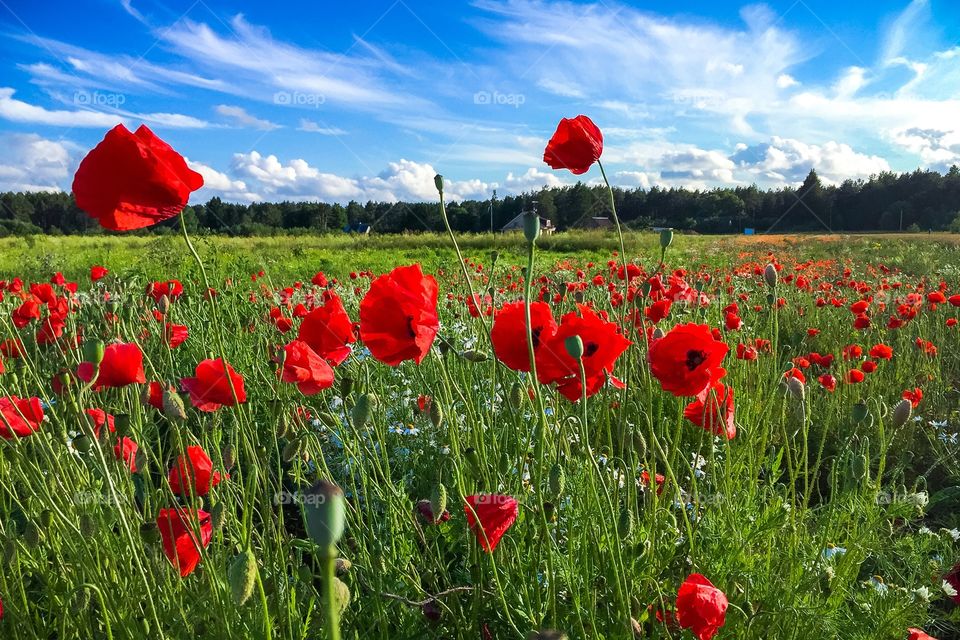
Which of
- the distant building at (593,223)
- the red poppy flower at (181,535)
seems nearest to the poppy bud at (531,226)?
the red poppy flower at (181,535)

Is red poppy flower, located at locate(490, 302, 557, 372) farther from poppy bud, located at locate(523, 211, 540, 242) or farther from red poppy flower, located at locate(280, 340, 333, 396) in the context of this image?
red poppy flower, located at locate(280, 340, 333, 396)

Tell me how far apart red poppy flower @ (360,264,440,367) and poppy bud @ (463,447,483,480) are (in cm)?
35

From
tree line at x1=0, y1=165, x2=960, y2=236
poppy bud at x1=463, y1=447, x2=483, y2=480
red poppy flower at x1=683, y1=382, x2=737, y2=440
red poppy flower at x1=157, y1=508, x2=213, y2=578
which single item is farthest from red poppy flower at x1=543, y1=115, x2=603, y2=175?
tree line at x1=0, y1=165, x2=960, y2=236

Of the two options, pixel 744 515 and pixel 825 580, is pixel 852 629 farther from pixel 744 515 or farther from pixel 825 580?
pixel 744 515

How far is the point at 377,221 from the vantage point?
125 ft

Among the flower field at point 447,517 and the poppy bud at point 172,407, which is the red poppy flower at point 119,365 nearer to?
the flower field at point 447,517

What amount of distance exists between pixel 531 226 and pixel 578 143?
2.31 ft

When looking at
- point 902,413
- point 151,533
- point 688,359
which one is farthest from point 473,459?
point 902,413

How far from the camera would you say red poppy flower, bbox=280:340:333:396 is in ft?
4.62

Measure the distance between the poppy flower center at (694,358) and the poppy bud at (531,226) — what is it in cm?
48

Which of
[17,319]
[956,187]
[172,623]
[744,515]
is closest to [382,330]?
[172,623]

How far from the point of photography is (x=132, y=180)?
119 centimetres

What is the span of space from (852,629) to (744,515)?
35 centimetres

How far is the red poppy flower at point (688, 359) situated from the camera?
1.38 meters
